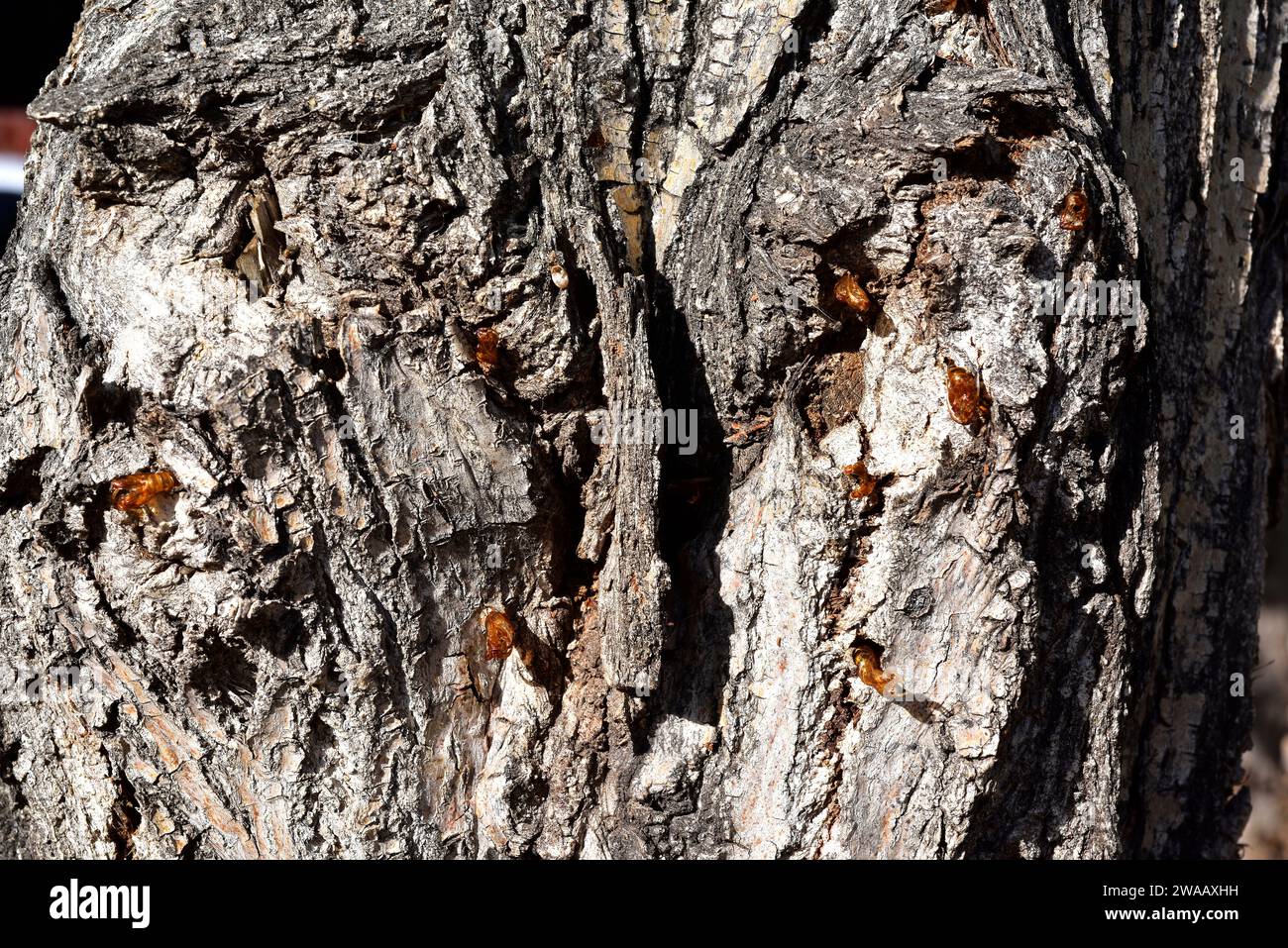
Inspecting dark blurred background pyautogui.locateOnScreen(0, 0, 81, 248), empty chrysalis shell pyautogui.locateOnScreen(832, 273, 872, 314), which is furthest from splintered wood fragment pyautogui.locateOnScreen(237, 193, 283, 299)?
dark blurred background pyautogui.locateOnScreen(0, 0, 81, 248)

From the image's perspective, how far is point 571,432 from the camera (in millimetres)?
1955

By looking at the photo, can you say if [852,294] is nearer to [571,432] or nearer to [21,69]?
[571,432]

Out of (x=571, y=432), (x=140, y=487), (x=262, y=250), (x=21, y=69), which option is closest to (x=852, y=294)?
(x=571, y=432)

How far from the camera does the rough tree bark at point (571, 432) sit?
5.96 feet

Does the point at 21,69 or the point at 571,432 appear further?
the point at 21,69

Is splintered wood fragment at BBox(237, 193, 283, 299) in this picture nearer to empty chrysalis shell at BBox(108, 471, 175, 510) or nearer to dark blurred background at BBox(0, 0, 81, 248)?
empty chrysalis shell at BBox(108, 471, 175, 510)

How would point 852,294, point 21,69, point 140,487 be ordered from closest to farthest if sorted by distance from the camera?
point 140,487
point 852,294
point 21,69

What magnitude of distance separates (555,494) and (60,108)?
1.11 metres

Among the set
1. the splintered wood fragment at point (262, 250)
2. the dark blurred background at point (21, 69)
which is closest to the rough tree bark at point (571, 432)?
the splintered wood fragment at point (262, 250)

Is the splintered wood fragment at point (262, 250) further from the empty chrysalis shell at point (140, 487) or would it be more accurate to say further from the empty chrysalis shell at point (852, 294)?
the empty chrysalis shell at point (852, 294)

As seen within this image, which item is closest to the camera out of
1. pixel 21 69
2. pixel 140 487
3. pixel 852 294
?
pixel 140 487

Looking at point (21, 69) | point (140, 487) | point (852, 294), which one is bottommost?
point (140, 487)

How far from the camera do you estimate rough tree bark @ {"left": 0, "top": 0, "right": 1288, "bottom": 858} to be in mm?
1816

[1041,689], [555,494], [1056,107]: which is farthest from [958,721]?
[1056,107]
